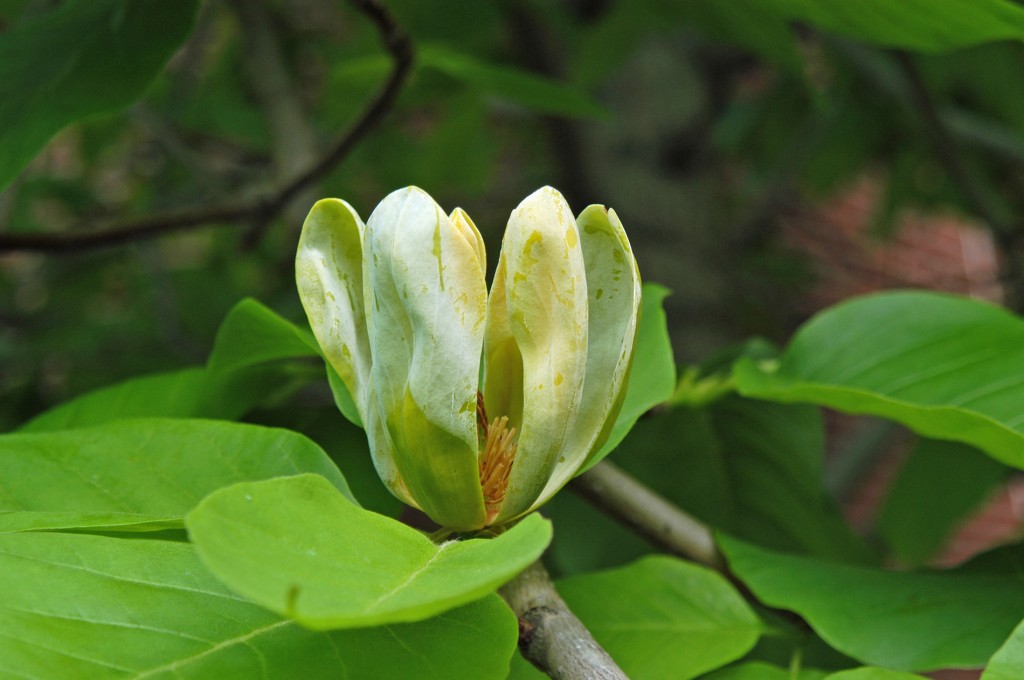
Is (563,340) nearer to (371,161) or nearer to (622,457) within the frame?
(622,457)

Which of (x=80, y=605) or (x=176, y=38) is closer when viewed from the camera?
(x=80, y=605)

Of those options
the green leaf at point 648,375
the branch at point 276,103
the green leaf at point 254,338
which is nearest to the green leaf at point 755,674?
the green leaf at point 648,375

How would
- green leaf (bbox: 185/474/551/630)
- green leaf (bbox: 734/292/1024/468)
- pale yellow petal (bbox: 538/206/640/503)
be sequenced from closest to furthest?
green leaf (bbox: 185/474/551/630) → pale yellow petal (bbox: 538/206/640/503) → green leaf (bbox: 734/292/1024/468)

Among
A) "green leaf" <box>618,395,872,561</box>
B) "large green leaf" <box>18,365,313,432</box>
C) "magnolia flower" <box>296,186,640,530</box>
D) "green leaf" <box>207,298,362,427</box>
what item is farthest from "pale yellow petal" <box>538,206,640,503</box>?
"green leaf" <box>618,395,872,561</box>

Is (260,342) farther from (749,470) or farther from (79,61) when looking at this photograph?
(749,470)

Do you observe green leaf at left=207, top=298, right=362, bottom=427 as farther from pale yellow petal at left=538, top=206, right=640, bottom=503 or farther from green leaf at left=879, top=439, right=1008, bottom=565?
green leaf at left=879, top=439, right=1008, bottom=565

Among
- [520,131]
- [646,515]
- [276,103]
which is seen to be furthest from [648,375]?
[520,131]

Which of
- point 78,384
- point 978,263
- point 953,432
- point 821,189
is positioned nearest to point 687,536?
point 953,432
